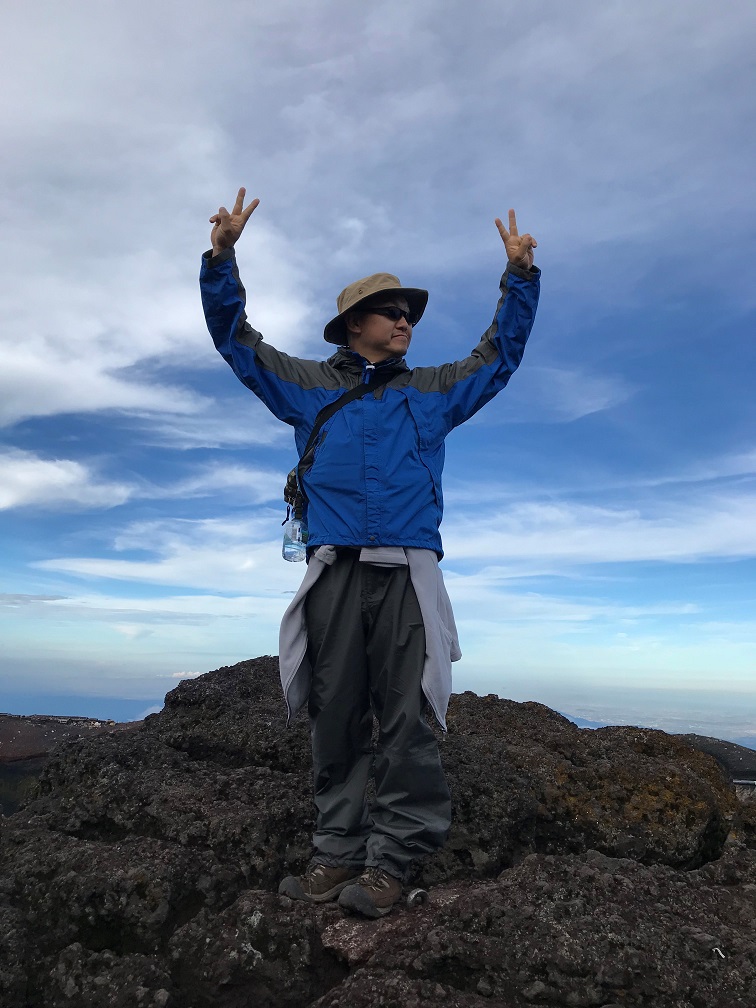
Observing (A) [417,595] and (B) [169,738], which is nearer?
(A) [417,595]

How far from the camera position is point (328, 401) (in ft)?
15.6

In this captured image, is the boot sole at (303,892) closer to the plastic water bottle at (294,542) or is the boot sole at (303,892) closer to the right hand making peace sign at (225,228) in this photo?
the plastic water bottle at (294,542)

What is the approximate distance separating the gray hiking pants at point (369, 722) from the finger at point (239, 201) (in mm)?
2243

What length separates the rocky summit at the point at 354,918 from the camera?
3258 mm

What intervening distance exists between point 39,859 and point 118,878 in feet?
1.68

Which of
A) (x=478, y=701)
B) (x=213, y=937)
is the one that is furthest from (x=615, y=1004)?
(x=478, y=701)

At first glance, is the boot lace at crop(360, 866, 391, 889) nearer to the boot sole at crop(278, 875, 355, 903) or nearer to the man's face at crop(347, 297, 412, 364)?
the boot sole at crop(278, 875, 355, 903)

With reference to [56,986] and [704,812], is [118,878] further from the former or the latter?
[704,812]

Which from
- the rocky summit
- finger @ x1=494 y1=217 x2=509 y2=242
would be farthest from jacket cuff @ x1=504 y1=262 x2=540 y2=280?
the rocky summit

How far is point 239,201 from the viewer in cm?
485

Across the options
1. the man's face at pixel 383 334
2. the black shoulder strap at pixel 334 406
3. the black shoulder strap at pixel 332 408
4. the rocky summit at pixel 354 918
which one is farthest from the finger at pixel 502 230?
the rocky summit at pixel 354 918

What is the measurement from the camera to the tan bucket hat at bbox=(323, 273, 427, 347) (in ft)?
15.8

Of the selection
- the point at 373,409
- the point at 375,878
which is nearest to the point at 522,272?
the point at 373,409

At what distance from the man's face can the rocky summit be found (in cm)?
277
